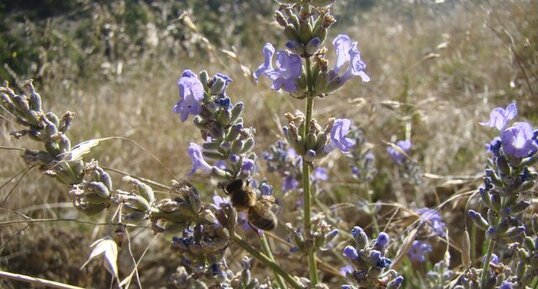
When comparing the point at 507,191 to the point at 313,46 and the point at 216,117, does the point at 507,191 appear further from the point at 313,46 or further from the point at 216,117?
the point at 216,117

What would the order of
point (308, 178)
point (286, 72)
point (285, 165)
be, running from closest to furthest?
point (286, 72) < point (308, 178) < point (285, 165)

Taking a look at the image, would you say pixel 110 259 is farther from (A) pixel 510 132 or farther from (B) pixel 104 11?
(B) pixel 104 11

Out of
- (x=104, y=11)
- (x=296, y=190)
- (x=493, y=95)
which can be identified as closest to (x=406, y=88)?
(x=493, y=95)

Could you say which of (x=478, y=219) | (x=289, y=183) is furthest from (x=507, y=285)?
(x=289, y=183)

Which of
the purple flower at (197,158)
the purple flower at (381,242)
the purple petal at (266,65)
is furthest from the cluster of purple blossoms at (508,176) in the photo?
the purple flower at (197,158)

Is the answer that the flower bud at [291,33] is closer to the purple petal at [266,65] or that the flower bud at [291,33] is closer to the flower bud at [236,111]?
the purple petal at [266,65]

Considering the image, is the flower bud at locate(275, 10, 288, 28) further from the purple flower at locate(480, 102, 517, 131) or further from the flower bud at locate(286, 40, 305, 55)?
the purple flower at locate(480, 102, 517, 131)

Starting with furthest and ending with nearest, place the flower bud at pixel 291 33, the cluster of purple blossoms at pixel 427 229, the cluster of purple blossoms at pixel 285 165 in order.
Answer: the cluster of purple blossoms at pixel 285 165
the cluster of purple blossoms at pixel 427 229
the flower bud at pixel 291 33
